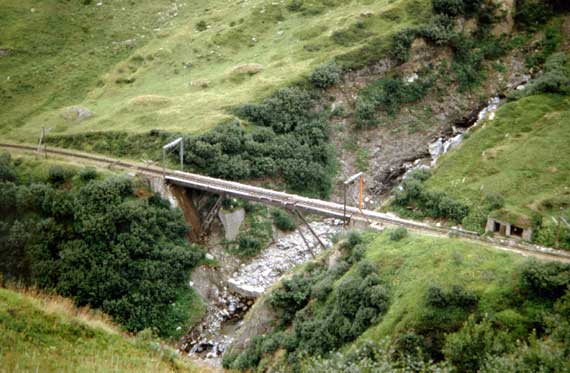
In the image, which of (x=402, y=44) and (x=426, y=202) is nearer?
(x=426, y=202)

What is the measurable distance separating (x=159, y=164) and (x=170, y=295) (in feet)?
52.3

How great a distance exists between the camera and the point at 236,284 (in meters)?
58.1

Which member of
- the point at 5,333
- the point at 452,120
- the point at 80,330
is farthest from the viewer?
the point at 452,120

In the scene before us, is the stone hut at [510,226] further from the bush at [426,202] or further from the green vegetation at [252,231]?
the green vegetation at [252,231]

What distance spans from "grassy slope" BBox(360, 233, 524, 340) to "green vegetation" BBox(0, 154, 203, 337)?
22.9m

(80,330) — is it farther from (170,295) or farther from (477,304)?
(170,295)

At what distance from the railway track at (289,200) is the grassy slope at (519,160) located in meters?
5.29

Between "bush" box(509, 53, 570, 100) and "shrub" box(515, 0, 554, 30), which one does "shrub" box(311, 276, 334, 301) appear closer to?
"bush" box(509, 53, 570, 100)

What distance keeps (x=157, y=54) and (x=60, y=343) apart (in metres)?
69.4

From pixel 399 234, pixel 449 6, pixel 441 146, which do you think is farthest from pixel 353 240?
pixel 449 6

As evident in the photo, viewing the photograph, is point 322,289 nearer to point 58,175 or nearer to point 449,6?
point 58,175

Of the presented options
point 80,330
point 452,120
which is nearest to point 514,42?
point 452,120

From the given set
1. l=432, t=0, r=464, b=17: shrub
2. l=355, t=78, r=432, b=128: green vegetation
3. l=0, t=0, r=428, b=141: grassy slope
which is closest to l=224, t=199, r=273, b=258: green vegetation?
l=0, t=0, r=428, b=141: grassy slope

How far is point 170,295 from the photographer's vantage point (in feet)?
182
